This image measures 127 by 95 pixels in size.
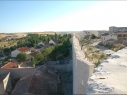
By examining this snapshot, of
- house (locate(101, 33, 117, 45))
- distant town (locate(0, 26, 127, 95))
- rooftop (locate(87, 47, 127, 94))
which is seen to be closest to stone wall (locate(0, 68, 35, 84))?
distant town (locate(0, 26, 127, 95))

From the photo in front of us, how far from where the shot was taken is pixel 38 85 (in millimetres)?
12609

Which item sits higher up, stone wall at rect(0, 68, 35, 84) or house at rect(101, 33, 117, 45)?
house at rect(101, 33, 117, 45)

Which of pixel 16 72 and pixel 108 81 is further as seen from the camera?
pixel 16 72

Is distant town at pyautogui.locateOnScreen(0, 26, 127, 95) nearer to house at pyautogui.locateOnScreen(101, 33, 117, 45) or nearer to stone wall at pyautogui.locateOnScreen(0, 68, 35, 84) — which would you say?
stone wall at pyautogui.locateOnScreen(0, 68, 35, 84)

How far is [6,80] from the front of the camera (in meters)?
14.1

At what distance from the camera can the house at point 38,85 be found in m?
11.6

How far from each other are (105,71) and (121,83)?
74cm

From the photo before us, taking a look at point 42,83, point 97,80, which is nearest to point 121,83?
point 97,80

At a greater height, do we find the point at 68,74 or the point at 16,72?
the point at 16,72

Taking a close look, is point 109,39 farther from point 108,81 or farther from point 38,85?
point 108,81

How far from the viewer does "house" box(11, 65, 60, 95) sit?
38.2 ft

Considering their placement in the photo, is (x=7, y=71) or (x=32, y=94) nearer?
(x=32, y=94)

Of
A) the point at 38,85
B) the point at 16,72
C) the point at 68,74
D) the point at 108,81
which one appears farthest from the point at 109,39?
the point at 108,81

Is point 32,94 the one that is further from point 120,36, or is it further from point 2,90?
point 120,36
